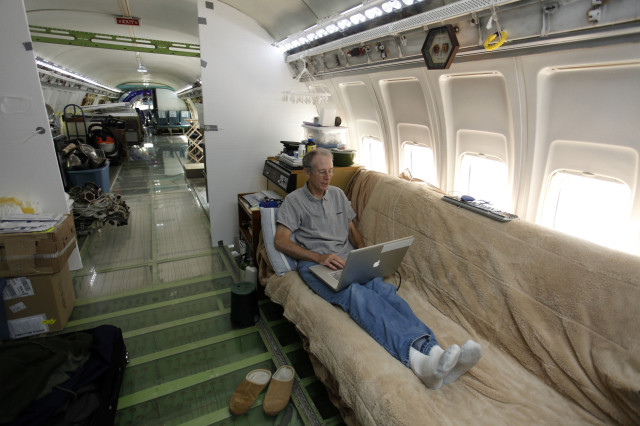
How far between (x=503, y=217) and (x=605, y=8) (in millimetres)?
1348

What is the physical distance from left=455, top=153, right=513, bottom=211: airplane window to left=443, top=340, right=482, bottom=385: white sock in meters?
1.48

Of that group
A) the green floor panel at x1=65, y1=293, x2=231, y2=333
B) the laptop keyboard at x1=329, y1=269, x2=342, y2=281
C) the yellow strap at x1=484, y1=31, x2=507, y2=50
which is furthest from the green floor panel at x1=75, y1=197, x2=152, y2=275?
the yellow strap at x1=484, y1=31, x2=507, y2=50

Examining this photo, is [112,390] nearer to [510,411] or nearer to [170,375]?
[170,375]

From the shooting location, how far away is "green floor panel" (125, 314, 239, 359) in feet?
9.29

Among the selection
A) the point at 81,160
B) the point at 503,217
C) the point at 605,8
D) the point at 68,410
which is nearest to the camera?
the point at 605,8

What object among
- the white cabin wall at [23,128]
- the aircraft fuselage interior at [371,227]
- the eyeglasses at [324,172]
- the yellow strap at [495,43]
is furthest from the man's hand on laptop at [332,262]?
the white cabin wall at [23,128]

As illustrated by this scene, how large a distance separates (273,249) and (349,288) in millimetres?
933

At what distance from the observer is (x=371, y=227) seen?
3.42 metres

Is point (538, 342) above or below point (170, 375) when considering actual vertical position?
above

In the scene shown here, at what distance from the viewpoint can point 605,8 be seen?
1552 mm

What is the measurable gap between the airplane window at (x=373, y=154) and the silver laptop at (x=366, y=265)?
2026 millimetres

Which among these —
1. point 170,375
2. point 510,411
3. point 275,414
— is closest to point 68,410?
point 170,375

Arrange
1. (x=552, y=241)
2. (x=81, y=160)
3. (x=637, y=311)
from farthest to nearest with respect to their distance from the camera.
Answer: (x=81, y=160) → (x=552, y=241) → (x=637, y=311)

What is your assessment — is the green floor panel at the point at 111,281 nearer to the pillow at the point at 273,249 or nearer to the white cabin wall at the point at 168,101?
the pillow at the point at 273,249
